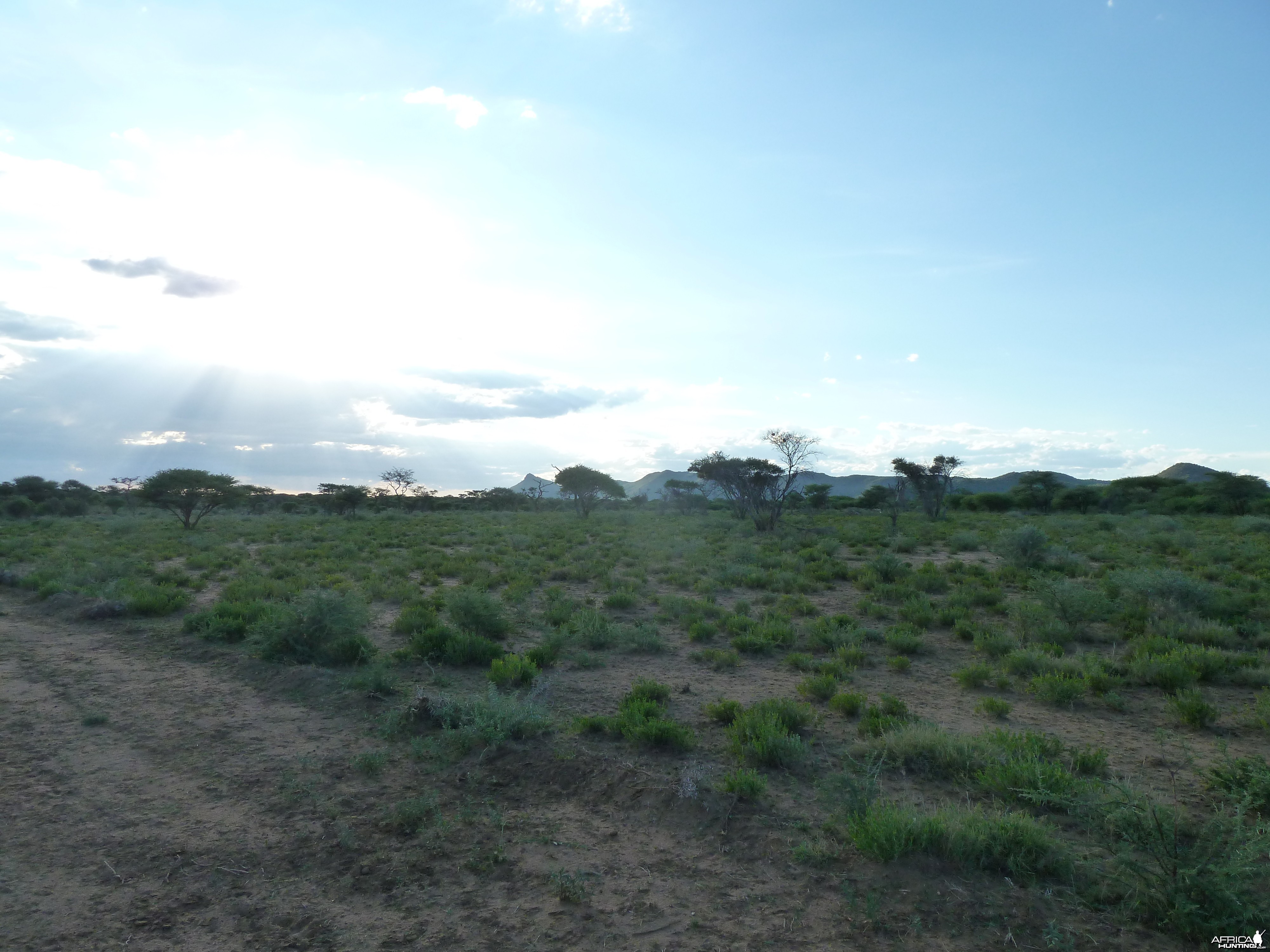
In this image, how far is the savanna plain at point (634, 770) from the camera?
13.6 ft

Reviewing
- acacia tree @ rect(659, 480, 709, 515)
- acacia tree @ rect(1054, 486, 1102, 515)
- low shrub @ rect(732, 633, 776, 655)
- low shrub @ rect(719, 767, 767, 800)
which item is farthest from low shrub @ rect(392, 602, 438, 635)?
acacia tree @ rect(1054, 486, 1102, 515)

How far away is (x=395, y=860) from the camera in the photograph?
4859mm

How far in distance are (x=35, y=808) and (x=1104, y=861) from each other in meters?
7.68

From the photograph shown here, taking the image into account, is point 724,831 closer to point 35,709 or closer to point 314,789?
point 314,789

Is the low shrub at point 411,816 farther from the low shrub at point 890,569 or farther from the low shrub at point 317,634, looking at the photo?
the low shrub at point 890,569

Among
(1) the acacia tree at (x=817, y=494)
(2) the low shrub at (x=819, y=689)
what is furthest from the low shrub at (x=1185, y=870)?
(1) the acacia tree at (x=817, y=494)

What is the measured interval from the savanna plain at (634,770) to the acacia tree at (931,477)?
2917cm

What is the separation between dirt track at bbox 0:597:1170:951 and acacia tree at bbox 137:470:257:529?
1328 inches

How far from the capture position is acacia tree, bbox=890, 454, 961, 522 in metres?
43.2

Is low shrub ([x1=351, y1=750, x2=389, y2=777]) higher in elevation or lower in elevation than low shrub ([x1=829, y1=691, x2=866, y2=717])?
lower

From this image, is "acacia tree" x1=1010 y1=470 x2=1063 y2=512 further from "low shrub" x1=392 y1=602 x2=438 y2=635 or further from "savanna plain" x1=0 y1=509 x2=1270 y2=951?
"low shrub" x1=392 y1=602 x2=438 y2=635

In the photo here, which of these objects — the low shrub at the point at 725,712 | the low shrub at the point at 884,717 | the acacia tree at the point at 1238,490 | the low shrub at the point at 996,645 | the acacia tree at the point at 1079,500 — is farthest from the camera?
the acacia tree at the point at 1079,500

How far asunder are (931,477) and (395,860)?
1705 inches

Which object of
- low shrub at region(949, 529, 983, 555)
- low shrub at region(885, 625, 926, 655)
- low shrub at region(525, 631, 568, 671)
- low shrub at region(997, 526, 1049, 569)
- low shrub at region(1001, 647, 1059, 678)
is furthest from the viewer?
low shrub at region(949, 529, 983, 555)
